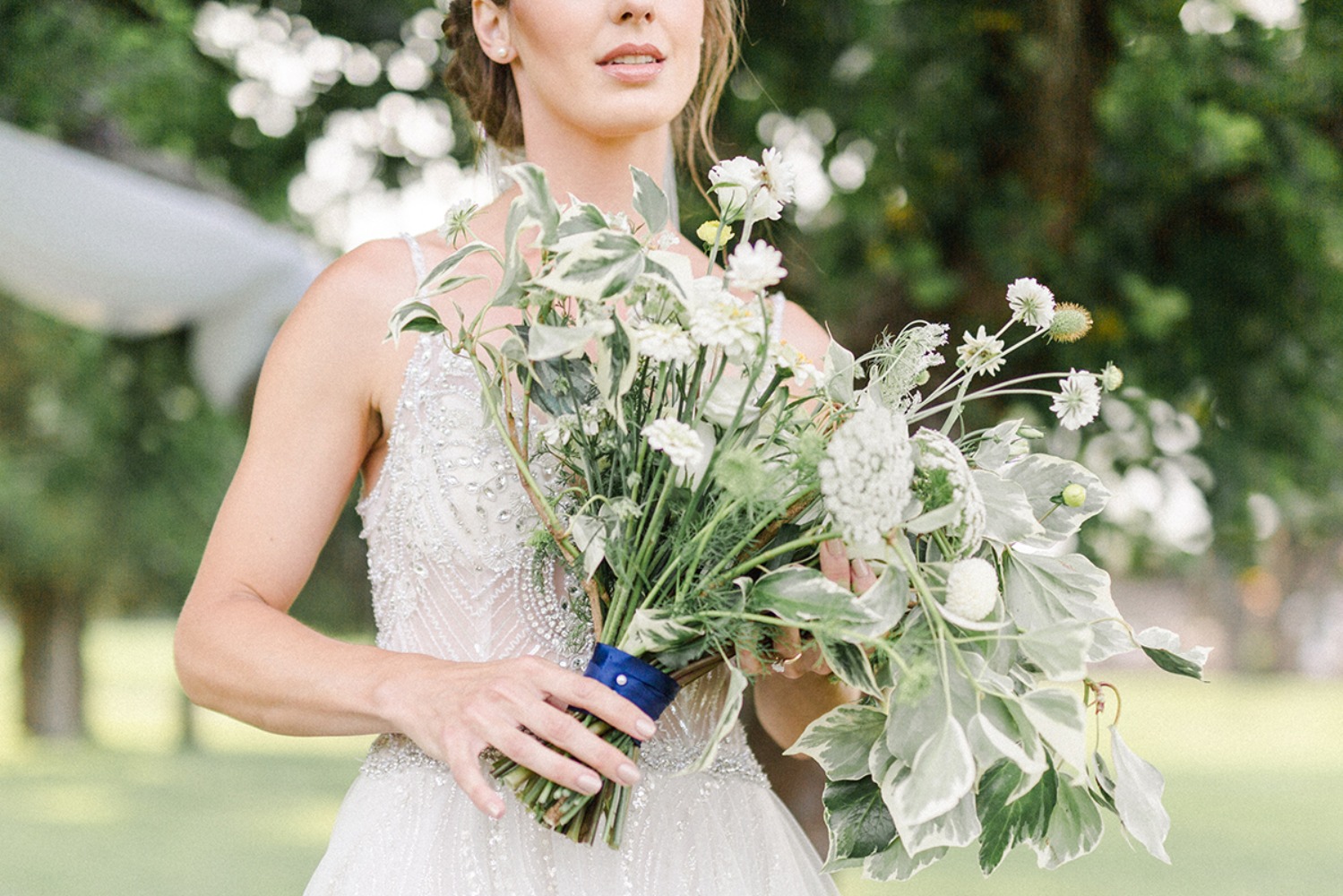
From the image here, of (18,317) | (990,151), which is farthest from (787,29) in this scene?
(18,317)

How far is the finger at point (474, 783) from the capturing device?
123 cm

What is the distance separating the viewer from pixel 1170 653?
1.37 m

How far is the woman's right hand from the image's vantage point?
4.02ft

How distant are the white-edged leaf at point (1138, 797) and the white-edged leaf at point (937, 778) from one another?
0.21 meters

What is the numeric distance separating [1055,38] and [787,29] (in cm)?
76

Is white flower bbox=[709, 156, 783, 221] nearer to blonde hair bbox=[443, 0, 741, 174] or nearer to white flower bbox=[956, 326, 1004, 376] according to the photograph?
white flower bbox=[956, 326, 1004, 376]

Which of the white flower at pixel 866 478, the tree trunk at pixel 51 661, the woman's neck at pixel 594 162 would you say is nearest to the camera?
the white flower at pixel 866 478

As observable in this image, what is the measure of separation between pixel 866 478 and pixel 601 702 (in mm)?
312

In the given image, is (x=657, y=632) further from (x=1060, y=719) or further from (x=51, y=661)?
(x=51, y=661)

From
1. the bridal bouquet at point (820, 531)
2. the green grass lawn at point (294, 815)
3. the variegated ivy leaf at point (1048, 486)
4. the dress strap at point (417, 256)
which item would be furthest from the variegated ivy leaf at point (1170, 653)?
the green grass lawn at point (294, 815)

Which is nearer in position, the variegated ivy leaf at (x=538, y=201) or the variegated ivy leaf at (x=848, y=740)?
the variegated ivy leaf at (x=538, y=201)

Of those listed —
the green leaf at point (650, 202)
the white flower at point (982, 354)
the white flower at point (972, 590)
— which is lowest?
the white flower at point (972, 590)

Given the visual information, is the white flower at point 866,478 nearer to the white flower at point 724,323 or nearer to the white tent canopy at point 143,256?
the white flower at point 724,323

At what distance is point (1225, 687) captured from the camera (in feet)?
86.1
